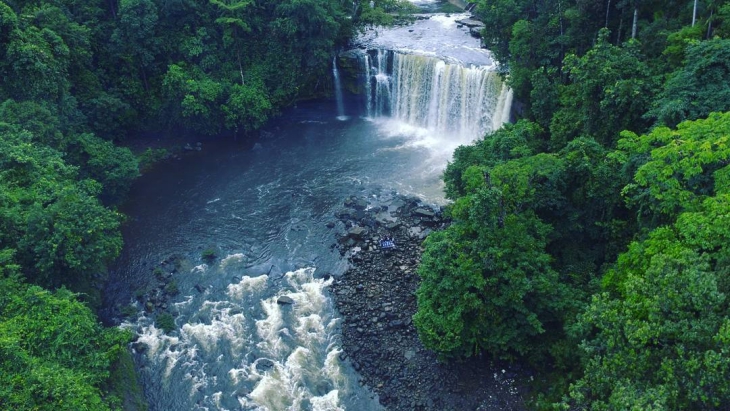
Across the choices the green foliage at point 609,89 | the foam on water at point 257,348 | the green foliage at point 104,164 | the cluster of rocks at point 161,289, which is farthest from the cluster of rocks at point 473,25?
the cluster of rocks at point 161,289

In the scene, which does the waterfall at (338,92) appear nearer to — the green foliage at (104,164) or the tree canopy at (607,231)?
the green foliage at (104,164)

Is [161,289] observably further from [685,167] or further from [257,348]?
[685,167]

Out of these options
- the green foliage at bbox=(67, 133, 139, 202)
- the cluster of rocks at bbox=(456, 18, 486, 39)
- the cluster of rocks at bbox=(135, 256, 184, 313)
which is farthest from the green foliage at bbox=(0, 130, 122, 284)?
the cluster of rocks at bbox=(456, 18, 486, 39)

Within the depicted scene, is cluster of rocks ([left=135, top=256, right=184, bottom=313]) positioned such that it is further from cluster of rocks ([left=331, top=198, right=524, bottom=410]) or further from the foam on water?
cluster of rocks ([left=331, top=198, right=524, bottom=410])

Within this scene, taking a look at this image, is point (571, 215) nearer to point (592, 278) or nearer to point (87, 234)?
point (592, 278)

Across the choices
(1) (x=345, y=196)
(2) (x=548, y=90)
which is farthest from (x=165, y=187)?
(2) (x=548, y=90)

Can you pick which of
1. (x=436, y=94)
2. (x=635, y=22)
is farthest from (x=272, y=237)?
(x=635, y=22)

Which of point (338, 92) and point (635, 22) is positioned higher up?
point (635, 22)
